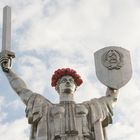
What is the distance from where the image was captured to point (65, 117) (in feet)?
38.9

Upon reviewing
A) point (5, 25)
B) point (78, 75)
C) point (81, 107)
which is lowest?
point (81, 107)

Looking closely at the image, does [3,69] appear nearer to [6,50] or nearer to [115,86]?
[6,50]

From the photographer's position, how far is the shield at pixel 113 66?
12516 mm

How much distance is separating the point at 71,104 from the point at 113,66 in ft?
4.81

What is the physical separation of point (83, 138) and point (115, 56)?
245 cm

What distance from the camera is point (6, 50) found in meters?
12.6

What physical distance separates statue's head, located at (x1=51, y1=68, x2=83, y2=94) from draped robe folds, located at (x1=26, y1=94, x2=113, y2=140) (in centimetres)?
48

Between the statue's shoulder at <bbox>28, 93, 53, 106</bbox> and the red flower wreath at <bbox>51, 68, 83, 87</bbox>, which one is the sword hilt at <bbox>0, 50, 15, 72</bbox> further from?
the red flower wreath at <bbox>51, 68, 83, 87</bbox>

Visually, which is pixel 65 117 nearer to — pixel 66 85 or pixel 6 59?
pixel 66 85

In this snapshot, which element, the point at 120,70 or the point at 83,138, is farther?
the point at 120,70

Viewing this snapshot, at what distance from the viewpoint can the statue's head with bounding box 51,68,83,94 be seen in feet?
41.2

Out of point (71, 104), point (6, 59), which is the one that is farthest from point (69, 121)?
point (6, 59)

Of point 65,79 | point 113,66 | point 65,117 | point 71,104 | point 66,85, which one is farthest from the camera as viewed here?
point 113,66

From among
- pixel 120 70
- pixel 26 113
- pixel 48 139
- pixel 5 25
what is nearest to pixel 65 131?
pixel 48 139
